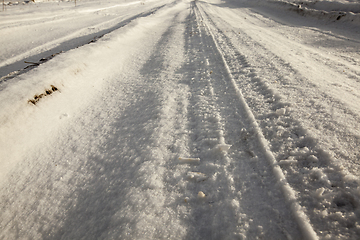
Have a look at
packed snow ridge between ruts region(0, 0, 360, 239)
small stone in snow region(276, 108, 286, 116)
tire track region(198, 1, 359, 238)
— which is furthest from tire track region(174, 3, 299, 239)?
small stone in snow region(276, 108, 286, 116)

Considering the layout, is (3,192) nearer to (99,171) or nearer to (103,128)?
(99,171)

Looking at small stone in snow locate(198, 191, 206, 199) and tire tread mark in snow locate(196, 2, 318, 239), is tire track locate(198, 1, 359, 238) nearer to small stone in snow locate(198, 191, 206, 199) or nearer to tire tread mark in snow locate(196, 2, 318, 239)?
tire tread mark in snow locate(196, 2, 318, 239)

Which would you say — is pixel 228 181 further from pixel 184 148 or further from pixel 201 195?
pixel 184 148

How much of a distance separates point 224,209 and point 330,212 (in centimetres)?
73

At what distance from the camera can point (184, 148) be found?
1.85 metres

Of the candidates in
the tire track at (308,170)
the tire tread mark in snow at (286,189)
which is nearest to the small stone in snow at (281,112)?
the tire track at (308,170)

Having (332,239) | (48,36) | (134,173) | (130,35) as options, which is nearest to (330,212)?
(332,239)

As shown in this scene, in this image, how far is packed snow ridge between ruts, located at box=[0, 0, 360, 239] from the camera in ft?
4.19

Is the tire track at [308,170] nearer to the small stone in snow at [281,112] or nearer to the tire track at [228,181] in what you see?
the small stone in snow at [281,112]

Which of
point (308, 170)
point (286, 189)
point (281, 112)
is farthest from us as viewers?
point (281, 112)

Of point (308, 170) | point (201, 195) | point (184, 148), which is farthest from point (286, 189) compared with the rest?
point (184, 148)

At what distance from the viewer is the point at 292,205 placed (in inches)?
49.8


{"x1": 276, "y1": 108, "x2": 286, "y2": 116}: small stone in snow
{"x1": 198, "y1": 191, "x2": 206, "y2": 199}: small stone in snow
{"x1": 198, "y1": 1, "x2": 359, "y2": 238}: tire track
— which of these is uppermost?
{"x1": 276, "y1": 108, "x2": 286, "y2": 116}: small stone in snow

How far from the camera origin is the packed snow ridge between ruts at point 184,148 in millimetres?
1276
